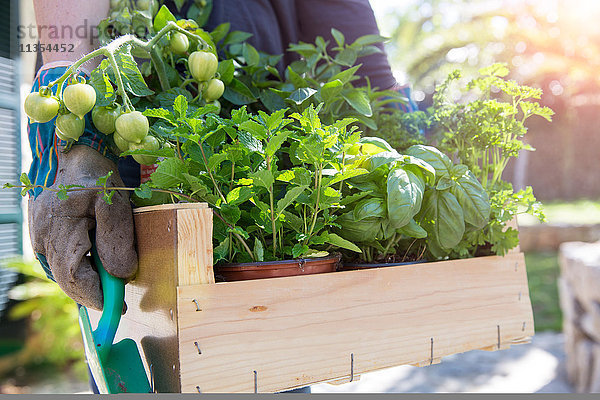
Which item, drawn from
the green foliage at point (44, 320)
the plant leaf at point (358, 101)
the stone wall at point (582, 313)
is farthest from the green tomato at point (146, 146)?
the stone wall at point (582, 313)

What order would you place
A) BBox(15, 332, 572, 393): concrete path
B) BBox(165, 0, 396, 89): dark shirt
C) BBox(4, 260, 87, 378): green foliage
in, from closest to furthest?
BBox(165, 0, 396, 89): dark shirt < BBox(4, 260, 87, 378): green foliage < BBox(15, 332, 572, 393): concrete path

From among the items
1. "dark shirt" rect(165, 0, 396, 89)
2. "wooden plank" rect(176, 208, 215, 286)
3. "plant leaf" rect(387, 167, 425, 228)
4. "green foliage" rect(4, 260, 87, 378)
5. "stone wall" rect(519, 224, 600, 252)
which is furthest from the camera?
"stone wall" rect(519, 224, 600, 252)

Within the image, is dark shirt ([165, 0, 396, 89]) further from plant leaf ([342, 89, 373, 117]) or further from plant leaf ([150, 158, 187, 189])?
plant leaf ([150, 158, 187, 189])

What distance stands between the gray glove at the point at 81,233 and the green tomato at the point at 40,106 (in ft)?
0.24

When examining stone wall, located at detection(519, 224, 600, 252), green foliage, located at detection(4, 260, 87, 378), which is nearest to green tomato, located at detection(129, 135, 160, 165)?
green foliage, located at detection(4, 260, 87, 378)

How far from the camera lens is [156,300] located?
1.99 feet

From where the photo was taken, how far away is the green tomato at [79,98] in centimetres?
58

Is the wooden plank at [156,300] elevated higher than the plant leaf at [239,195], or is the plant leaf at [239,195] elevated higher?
the plant leaf at [239,195]

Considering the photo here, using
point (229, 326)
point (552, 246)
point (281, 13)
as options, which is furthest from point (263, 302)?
point (552, 246)

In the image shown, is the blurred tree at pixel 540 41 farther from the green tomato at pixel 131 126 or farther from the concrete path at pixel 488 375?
the green tomato at pixel 131 126

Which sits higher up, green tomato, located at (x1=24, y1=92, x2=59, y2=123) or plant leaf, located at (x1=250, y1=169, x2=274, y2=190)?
green tomato, located at (x1=24, y1=92, x2=59, y2=123)

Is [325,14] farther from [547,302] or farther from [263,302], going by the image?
[547,302]

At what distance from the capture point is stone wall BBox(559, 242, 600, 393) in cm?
312

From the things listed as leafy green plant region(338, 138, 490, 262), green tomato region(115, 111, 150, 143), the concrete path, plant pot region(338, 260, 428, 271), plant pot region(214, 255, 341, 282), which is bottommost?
the concrete path
